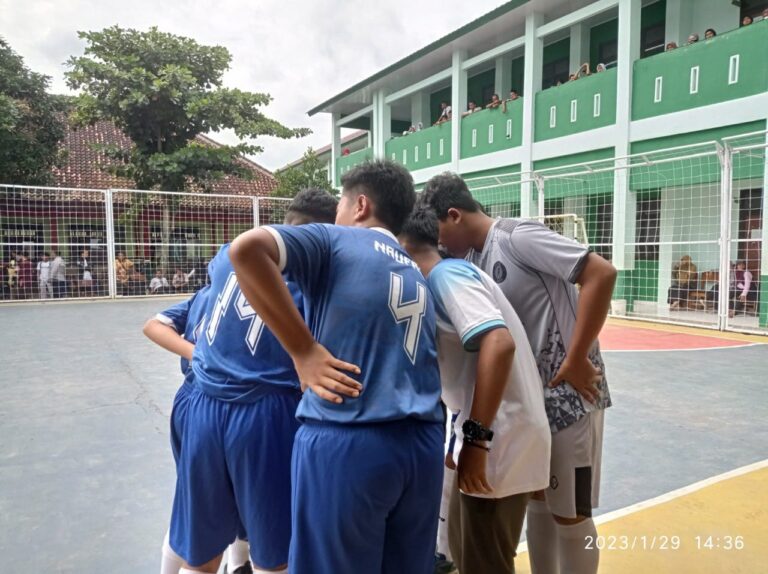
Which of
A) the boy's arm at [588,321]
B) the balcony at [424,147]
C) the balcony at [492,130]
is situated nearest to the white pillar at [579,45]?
the balcony at [492,130]

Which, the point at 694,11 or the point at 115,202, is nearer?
the point at 694,11

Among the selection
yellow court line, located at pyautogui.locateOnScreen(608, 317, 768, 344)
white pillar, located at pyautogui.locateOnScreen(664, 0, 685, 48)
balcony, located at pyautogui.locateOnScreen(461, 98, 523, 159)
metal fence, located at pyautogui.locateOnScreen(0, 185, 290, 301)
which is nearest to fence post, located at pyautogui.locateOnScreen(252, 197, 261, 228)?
metal fence, located at pyautogui.locateOnScreen(0, 185, 290, 301)

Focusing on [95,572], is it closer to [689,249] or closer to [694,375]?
[694,375]

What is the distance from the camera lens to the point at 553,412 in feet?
6.65

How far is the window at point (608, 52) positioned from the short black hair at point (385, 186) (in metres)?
15.2

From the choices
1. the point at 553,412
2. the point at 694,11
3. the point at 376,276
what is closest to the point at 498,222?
the point at 553,412

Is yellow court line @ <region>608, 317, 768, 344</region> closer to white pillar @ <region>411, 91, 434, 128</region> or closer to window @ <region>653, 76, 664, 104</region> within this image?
window @ <region>653, 76, 664, 104</region>

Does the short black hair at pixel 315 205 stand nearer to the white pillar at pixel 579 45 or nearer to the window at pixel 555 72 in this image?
the white pillar at pixel 579 45

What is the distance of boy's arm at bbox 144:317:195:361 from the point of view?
2.15 m

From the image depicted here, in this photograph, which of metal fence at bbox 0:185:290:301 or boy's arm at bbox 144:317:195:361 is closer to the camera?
boy's arm at bbox 144:317:195:361

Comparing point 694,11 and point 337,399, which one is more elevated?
point 694,11

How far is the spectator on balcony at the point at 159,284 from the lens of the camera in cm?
1474

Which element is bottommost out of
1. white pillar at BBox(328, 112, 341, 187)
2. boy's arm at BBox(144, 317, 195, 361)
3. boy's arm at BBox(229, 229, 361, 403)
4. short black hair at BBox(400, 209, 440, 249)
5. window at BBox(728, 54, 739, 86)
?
boy's arm at BBox(144, 317, 195, 361)

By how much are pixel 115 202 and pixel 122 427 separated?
1148 cm
